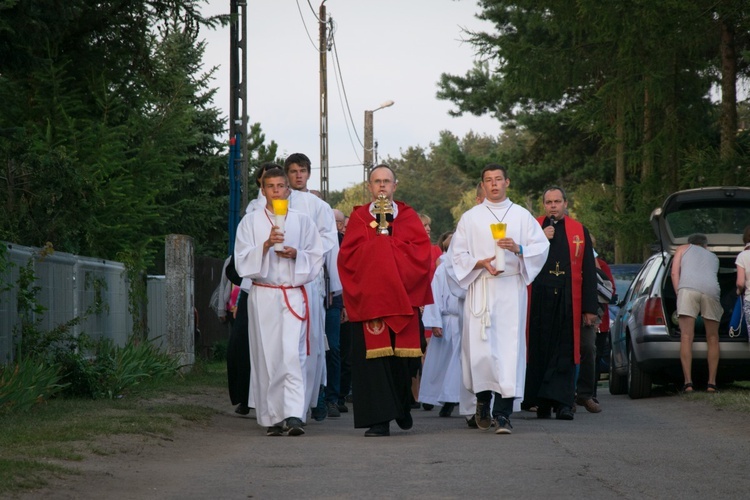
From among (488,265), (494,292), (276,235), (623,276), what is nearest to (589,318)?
(494,292)

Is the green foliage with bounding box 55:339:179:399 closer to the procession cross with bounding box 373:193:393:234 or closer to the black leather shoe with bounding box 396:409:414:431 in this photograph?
the black leather shoe with bounding box 396:409:414:431

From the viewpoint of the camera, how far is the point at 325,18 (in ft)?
137

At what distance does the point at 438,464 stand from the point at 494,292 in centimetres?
305

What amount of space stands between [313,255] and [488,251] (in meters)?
1.43

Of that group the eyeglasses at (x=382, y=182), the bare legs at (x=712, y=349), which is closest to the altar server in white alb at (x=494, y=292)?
the eyeglasses at (x=382, y=182)

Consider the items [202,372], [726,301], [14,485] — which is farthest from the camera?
[202,372]

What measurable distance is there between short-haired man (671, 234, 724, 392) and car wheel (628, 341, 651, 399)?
0.61 meters

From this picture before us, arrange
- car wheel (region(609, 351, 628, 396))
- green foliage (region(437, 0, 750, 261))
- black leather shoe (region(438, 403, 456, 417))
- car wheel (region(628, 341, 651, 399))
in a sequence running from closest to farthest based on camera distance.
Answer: black leather shoe (region(438, 403, 456, 417)), car wheel (region(628, 341, 651, 399)), car wheel (region(609, 351, 628, 396)), green foliage (region(437, 0, 750, 261))

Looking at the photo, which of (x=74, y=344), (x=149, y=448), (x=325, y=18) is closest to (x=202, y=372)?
(x=74, y=344)

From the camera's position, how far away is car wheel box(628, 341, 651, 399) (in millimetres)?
16156

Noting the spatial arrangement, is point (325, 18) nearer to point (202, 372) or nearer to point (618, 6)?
point (618, 6)

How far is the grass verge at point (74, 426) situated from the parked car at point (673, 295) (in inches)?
196

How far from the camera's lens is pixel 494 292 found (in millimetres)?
11578

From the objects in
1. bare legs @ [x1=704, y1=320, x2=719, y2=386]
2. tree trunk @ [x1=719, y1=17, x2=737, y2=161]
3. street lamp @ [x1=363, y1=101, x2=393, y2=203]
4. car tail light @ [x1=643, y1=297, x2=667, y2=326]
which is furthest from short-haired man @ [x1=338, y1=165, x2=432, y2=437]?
street lamp @ [x1=363, y1=101, x2=393, y2=203]
